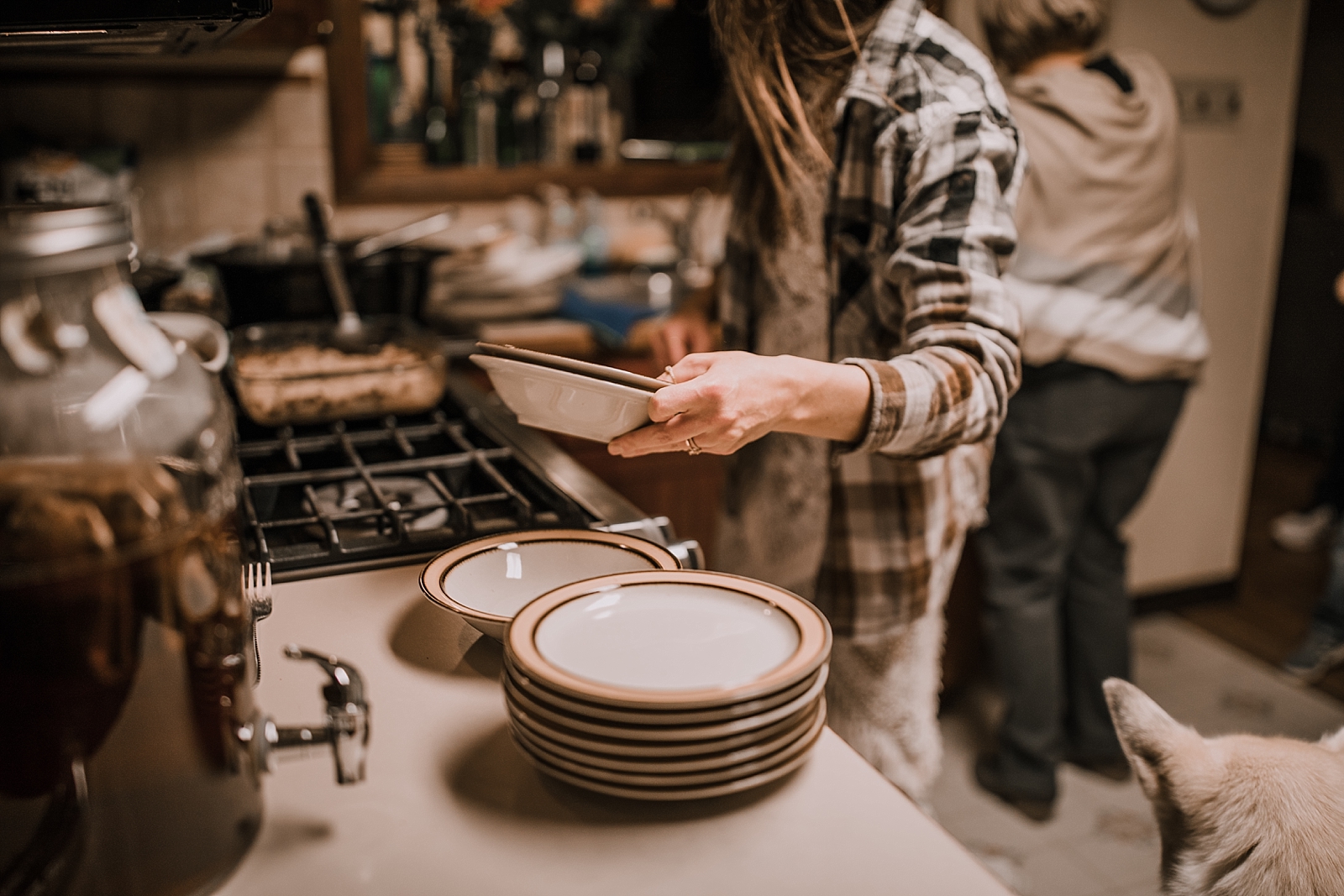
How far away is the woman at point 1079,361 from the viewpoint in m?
2.04

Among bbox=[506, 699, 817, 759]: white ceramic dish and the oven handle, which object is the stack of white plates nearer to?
bbox=[506, 699, 817, 759]: white ceramic dish

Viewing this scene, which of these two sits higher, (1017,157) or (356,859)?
(1017,157)

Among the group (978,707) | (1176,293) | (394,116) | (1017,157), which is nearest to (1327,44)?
(1176,293)

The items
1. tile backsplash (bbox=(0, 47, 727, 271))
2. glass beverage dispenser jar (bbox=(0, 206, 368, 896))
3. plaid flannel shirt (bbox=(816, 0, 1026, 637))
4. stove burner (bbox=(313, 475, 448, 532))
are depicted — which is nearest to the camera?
glass beverage dispenser jar (bbox=(0, 206, 368, 896))

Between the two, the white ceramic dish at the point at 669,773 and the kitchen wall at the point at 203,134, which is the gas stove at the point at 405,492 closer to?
the white ceramic dish at the point at 669,773

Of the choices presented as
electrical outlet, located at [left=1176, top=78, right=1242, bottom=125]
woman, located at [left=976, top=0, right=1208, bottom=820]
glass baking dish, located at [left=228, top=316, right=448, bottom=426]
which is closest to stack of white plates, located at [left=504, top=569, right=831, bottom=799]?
glass baking dish, located at [left=228, top=316, right=448, bottom=426]

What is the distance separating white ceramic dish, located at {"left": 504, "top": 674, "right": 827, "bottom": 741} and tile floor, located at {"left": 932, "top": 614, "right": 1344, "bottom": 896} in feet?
3.99

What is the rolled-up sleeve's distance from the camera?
92 cm

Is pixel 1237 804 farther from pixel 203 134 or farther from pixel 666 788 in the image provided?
pixel 203 134

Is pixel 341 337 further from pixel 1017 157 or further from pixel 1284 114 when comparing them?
pixel 1284 114

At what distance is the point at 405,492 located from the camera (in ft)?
3.78

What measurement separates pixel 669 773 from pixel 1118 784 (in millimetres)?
2047

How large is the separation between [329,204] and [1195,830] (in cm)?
228

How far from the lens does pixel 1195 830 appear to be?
2.27 feet
